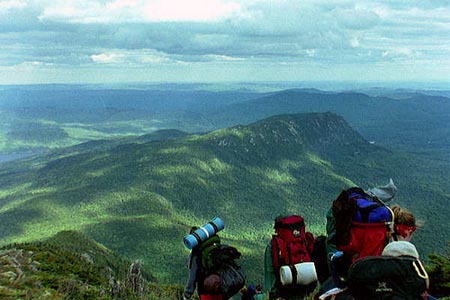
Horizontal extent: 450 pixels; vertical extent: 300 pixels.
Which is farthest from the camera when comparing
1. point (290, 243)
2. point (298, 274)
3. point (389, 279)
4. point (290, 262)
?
point (290, 243)

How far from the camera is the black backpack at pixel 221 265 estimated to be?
1345cm

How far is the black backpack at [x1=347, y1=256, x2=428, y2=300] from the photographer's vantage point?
26.7ft

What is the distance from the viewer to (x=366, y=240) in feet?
35.9

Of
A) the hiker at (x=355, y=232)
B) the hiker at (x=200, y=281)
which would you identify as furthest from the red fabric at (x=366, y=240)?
the hiker at (x=200, y=281)

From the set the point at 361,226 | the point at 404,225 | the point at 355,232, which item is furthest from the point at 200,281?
the point at 404,225

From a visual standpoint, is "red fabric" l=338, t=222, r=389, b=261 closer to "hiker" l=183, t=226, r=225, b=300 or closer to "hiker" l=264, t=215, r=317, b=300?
"hiker" l=264, t=215, r=317, b=300

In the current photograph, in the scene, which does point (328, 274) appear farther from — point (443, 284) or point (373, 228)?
point (443, 284)

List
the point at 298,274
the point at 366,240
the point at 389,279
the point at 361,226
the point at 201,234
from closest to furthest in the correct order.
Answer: the point at 389,279 → the point at 366,240 → the point at 361,226 → the point at 298,274 → the point at 201,234

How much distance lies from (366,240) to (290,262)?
8.34 ft

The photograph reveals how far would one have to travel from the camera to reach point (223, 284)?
1336cm

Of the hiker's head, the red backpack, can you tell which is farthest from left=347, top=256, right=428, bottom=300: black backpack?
the red backpack

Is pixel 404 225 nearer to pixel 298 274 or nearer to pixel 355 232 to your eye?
pixel 355 232

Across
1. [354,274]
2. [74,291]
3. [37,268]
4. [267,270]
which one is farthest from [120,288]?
[354,274]

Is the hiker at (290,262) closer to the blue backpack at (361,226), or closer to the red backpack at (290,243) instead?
the red backpack at (290,243)
